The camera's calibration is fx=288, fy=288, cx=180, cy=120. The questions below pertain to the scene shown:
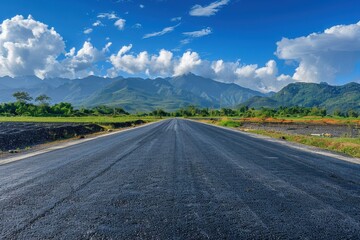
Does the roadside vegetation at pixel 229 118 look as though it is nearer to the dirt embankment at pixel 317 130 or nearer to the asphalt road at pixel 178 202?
the dirt embankment at pixel 317 130

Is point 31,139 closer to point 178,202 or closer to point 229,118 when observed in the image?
point 178,202

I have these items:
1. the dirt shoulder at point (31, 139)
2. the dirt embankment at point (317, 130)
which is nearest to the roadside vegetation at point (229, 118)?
the dirt embankment at point (317, 130)

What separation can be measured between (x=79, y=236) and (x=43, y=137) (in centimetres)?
2429

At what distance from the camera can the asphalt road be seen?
4.61 m

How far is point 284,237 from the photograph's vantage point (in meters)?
4.37

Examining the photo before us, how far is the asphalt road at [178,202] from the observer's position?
181 inches

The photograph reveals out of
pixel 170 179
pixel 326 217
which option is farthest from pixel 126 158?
pixel 326 217

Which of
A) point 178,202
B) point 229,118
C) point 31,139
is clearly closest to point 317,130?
point 31,139

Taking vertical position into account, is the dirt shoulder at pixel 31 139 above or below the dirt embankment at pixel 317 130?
above

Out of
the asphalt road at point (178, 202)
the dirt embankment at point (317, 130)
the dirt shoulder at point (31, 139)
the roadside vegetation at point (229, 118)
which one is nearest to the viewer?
the asphalt road at point (178, 202)

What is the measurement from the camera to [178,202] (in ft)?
20.1

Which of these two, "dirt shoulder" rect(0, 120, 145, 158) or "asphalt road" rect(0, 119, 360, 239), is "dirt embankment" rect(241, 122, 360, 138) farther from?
"dirt shoulder" rect(0, 120, 145, 158)

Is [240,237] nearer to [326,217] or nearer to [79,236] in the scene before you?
[326,217]

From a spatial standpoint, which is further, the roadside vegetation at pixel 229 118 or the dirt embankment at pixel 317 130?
the dirt embankment at pixel 317 130
